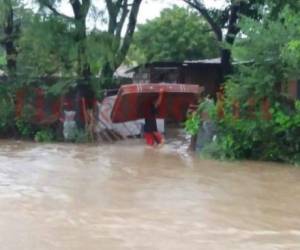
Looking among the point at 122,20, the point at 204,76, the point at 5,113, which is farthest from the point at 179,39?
the point at 5,113

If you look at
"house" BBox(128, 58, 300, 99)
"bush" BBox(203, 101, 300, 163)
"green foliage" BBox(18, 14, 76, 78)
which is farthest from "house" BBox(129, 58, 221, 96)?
"bush" BBox(203, 101, 300, 163)

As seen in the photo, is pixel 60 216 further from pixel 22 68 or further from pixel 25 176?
pixel 22 68

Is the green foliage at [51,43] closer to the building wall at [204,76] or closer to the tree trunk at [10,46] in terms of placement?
the tree trunk at [10,46]

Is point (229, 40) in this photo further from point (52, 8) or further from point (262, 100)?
point (262, 100)

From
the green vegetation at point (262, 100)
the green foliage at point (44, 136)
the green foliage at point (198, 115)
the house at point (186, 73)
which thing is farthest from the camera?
the house at point (186, 73)

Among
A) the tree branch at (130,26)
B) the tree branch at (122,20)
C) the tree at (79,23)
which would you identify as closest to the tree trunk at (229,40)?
the tree branch at (130,26)

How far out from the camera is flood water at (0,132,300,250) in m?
7.28

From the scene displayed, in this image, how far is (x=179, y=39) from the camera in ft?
116

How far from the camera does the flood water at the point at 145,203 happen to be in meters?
7.28

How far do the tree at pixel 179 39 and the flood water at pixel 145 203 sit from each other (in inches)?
814

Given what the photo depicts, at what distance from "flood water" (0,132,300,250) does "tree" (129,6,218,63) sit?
20.7 meters

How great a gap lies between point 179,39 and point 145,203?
26.7 meters

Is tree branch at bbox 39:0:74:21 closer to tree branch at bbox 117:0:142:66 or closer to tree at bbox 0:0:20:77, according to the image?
tree at bbox 0:0:20:77

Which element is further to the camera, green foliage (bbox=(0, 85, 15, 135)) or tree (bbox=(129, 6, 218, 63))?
tree (bbox=(129, 6, 218, 63))
